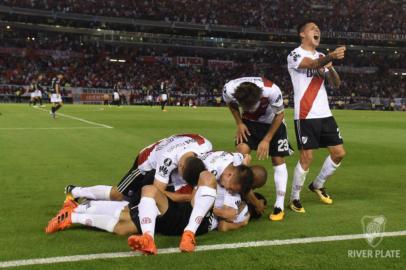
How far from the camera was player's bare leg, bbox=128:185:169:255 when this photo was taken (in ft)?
13.8

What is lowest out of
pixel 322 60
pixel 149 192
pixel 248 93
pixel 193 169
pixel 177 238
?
pixel 177 238

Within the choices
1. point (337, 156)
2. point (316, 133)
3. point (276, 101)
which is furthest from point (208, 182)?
point (337, 156)

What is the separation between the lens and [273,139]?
20.2 ft

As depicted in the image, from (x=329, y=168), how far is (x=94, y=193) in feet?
10.3

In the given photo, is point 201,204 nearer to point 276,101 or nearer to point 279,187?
point 279,187

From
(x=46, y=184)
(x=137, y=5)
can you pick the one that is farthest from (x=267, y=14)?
(x=46, y=184)

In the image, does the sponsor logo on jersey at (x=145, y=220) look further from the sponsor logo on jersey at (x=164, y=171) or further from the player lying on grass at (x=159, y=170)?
the sponsor logo on jersey at (x=164, y=171)

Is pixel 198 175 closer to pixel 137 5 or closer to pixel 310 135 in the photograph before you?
pixel 310 135

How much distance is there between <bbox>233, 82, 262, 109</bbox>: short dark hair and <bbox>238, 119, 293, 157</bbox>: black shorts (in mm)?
675

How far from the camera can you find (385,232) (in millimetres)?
5062

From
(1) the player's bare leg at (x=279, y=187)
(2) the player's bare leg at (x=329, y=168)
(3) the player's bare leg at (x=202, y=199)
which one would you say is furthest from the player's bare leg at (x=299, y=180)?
(3) the player's bare leg at (x=202, y=199)

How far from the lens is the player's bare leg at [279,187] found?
571 cm

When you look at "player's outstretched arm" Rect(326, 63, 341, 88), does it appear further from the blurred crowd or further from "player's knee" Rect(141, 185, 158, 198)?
the blurred crowd

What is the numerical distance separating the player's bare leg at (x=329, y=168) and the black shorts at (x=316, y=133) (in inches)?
4.2
